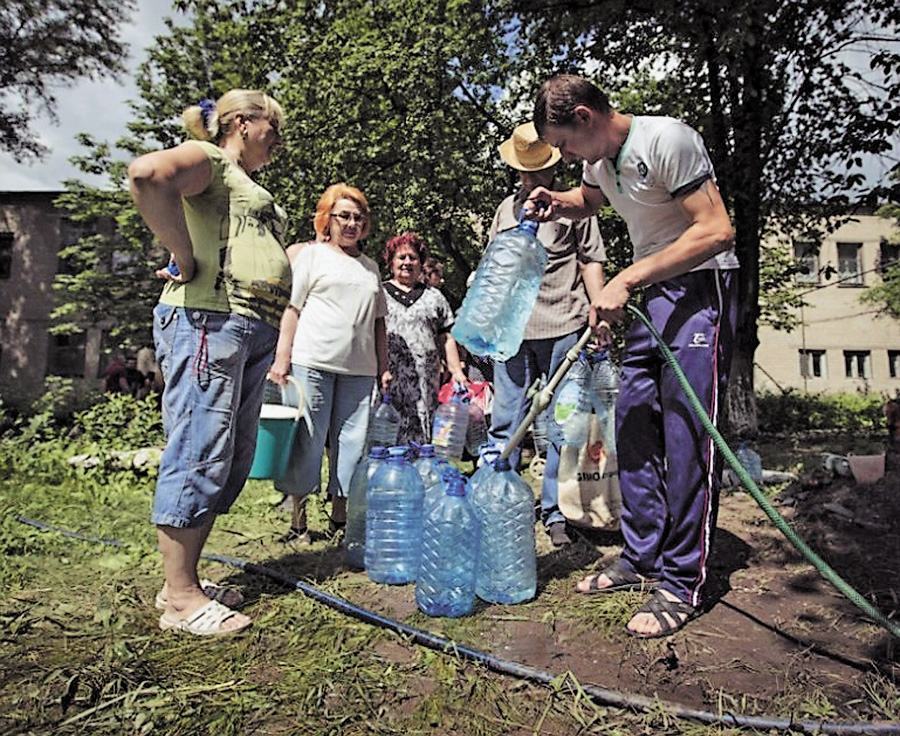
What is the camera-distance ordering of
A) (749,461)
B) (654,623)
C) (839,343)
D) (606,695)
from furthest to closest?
1. (839,343)
2. (749,461)
3. (654,623)
4. (606,695)

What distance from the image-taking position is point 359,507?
342cm

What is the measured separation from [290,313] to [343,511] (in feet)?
3.70

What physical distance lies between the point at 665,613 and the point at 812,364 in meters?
30.9

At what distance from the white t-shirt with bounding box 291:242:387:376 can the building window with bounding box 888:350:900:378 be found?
1277 inches

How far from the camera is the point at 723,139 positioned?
9773 millimetres

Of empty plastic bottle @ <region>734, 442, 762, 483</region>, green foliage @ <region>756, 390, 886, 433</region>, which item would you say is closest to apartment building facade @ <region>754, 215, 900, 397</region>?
green foliage @ <region>756, 390, 886, 433</region>

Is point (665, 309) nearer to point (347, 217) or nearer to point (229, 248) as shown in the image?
point (229, 248)

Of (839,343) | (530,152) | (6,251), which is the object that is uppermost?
(6,251)

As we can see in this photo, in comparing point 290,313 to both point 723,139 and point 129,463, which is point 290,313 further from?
point 723,139

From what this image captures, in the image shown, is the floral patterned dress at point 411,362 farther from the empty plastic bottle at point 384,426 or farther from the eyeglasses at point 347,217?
the eyeglasses at point 347,217

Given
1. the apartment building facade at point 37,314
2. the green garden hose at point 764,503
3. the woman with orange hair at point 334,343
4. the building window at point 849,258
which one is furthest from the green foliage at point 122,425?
the building window at point 849,258

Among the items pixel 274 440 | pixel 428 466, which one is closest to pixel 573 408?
pixel 428 466

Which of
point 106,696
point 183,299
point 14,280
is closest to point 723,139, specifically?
point 183,299

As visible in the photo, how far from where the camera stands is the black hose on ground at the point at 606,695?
67.6 inches
